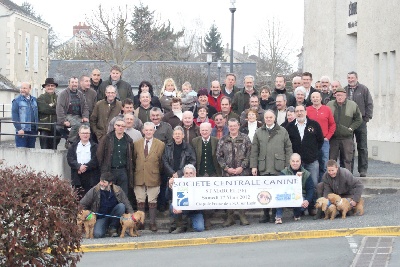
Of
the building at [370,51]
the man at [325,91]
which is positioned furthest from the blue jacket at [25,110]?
the building at [370,51]

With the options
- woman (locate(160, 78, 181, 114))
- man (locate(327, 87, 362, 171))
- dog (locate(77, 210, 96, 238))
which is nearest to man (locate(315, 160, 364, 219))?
man (locate(327, 87, 362, 171))

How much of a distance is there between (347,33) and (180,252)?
18.2 meters

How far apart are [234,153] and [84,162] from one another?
2796 millimetres

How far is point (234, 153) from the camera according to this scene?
660 inches

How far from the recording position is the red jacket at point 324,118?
57.3ft

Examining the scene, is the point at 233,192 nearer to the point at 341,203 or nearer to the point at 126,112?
the point at 341,203

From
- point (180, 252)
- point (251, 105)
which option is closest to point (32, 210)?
point (180, 252)

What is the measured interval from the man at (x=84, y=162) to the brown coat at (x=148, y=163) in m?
0.76

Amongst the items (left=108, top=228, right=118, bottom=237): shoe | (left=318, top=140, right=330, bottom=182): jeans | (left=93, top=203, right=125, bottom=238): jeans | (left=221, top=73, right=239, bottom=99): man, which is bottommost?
(left=108, top=228, right=118, bottom=237): shoe

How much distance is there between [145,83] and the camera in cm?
1841

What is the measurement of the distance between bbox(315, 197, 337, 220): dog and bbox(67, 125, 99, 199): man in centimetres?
413

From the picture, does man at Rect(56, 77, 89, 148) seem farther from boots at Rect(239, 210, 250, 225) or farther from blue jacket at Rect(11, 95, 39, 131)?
boots at Rect(239, 210, 250, 225)

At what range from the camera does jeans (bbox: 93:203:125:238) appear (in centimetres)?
1638

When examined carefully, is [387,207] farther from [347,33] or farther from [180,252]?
[347,33]
